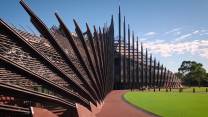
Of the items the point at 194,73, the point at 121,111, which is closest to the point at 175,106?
the point at 121,111

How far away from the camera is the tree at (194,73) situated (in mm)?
97713

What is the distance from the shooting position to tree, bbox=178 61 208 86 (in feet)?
321

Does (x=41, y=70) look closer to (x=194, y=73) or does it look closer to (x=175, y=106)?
(x=175, y=106)

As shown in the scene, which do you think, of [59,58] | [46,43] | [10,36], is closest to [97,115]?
[59,58]

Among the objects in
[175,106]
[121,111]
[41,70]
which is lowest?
[121,111]

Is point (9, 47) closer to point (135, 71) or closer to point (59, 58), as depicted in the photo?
point (59, 58)

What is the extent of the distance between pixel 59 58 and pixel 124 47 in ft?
210

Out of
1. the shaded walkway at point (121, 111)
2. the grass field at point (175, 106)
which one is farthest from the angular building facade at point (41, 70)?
the grass field at point (175, 106)

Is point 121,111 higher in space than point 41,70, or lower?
lower

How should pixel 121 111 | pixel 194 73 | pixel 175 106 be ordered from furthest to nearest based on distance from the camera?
1. pixel 194 73
2. pixel 175 106
3. pixel 121 111

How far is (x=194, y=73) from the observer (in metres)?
104

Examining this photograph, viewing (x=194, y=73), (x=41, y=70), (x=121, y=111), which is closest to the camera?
(x=41, y=70)

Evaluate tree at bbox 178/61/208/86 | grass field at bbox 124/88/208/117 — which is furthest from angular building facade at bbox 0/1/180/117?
tree at bbox 178/61/208/86

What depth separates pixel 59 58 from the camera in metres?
14.0
